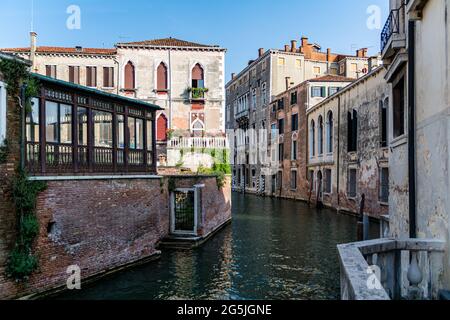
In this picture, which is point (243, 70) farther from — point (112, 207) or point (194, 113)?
point (112, 207)

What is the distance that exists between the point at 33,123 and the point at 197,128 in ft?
45.9

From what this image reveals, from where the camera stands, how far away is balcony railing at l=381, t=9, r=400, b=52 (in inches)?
311

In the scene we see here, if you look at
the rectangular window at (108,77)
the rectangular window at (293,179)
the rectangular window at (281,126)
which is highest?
the rectangular window at (108,77)

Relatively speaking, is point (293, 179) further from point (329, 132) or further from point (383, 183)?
point (383, 183)

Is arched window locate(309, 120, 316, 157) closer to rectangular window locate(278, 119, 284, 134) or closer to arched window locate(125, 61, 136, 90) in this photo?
rectangular window locate(278, 119, 284, 134)

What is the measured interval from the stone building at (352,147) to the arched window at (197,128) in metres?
8.64

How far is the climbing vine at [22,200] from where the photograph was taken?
8383mm

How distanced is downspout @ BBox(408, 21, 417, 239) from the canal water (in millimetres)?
3996

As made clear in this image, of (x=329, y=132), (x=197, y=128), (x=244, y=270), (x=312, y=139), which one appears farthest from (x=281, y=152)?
(x=244, y=270)

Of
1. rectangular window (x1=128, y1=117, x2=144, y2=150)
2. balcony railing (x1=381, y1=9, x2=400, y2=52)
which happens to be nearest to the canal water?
rectangular window (x1=128, y1=117, x2=144, y2=150)

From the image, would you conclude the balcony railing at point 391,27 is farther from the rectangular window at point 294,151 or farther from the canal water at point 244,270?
the rectangular window at point 294,151

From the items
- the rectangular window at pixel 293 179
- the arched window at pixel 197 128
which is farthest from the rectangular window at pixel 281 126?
the arched window at pixel 197 128

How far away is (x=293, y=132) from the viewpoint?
35.5 m
